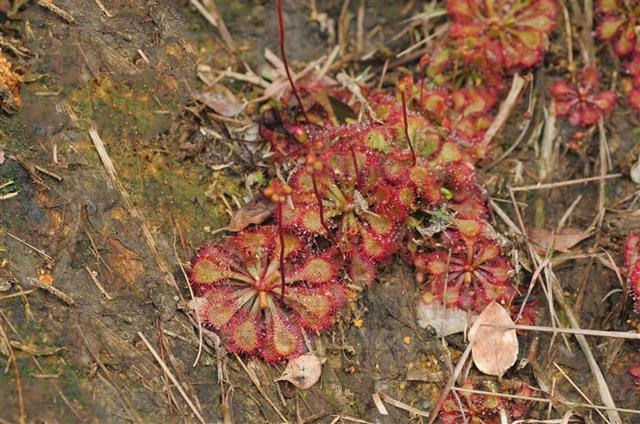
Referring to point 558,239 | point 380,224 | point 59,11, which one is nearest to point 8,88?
point 59,11

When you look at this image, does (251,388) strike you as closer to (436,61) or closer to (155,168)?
(155,168)

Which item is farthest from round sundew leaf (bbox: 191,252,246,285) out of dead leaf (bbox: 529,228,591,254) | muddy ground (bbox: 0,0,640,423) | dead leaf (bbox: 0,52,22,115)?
dead leaf (bbox: 529,228,591,254)

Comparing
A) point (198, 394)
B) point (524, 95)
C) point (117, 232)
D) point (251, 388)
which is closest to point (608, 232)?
point (524, 95)

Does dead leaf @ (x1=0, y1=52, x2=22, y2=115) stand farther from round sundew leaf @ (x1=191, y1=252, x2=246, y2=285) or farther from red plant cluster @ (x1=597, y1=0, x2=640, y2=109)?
red plant cluster @ (x1=597, y1=0, x2=640, y2=109)

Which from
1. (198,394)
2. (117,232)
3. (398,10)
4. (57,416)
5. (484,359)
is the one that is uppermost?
(398,10)

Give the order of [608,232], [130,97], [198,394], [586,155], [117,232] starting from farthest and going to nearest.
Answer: [586,155] < [608,232] < [130,97] < [117,232] < [198,394]

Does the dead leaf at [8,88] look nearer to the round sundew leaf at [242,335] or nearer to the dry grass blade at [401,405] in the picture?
the round sundew leaf at [242,335]

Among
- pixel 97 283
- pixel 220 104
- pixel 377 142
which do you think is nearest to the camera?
pixel 97 283

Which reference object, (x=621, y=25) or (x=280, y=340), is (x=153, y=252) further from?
(x=621, y=25)
